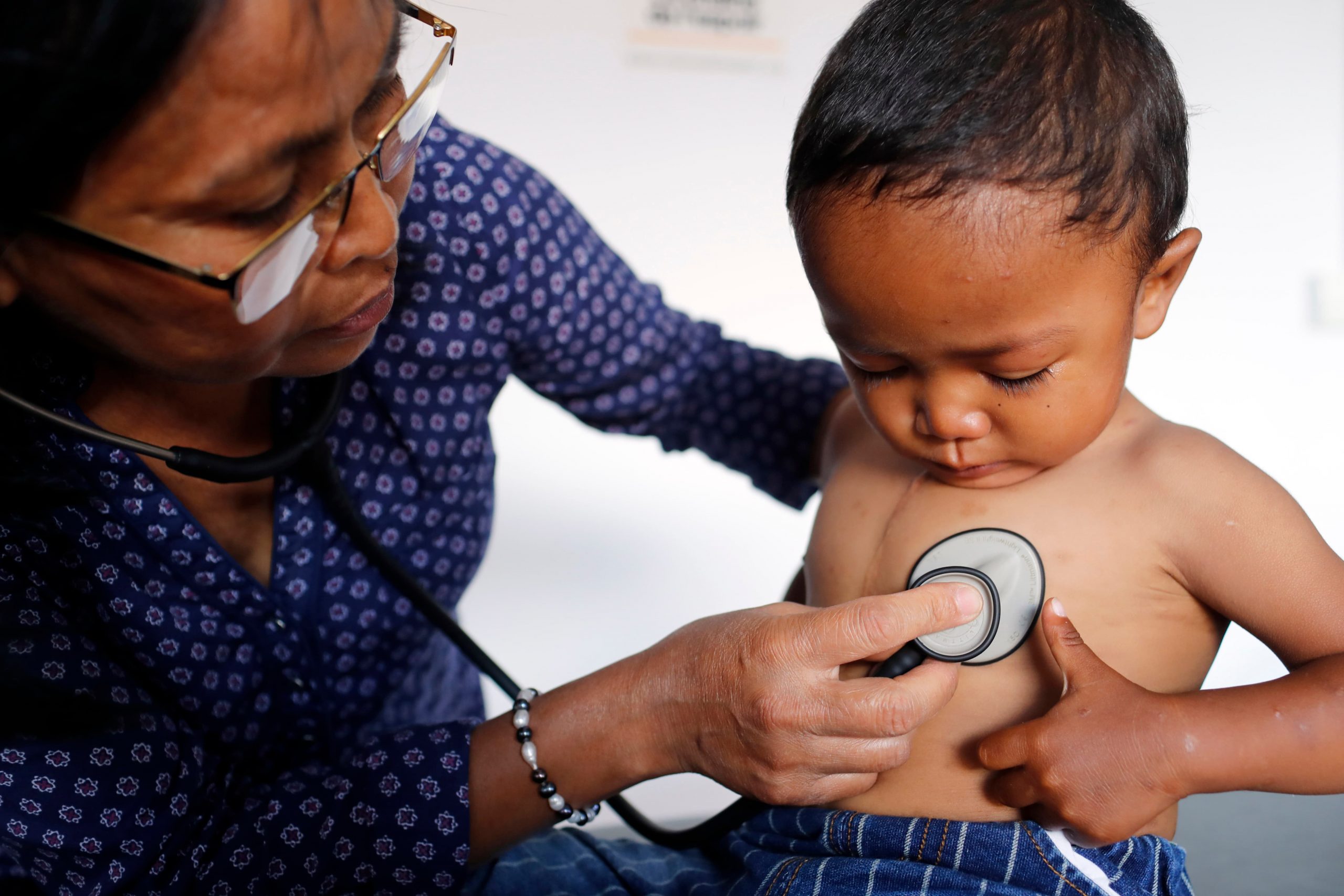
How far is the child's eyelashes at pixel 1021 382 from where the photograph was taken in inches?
33.3

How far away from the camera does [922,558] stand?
0.94 metres

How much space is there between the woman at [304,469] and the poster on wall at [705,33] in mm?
1360

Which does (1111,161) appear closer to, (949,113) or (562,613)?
(949,113)

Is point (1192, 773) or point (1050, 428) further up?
point (1050, 428)

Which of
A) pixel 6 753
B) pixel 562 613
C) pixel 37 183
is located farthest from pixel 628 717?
pixel 562 613

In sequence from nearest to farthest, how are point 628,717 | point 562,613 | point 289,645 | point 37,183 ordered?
point 37,183, point 628,717, point 289,645, point 562,613

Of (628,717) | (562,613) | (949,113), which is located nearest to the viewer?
(949,113)

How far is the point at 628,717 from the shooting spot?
904 mm

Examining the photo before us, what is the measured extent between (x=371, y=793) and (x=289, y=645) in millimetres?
204

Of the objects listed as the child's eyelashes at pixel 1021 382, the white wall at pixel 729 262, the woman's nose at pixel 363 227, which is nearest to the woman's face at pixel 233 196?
the woman's nose at pixel 363 227

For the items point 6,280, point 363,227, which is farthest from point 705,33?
point 6,280

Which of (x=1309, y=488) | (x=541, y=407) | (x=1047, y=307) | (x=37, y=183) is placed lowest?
(x=1309, y=488)

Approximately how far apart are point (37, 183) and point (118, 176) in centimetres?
5

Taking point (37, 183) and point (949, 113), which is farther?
point (949, 113)
